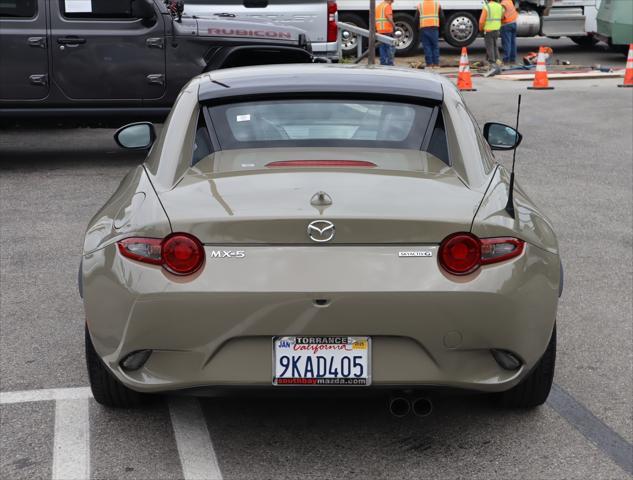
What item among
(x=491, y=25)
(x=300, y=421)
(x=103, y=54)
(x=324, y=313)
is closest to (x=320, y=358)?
(x=324, y=313)

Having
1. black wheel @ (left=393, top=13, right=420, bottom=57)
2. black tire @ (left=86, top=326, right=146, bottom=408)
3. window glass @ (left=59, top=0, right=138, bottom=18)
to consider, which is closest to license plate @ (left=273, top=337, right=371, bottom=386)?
black tire @ (left=86, top=326, right=146, bottom=408)

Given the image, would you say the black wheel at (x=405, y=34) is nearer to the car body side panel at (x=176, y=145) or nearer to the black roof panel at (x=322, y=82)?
the black roof panel at (x=322, y=82)

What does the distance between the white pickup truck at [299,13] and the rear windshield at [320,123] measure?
40.8ft

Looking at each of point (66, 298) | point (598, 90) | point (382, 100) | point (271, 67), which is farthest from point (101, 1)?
point (598, 90)

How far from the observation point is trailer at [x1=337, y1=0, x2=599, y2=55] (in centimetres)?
2430

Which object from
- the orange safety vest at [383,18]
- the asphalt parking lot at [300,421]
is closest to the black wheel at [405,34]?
the orange safety vest at [383,18]

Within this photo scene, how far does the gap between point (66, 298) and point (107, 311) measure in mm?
2626

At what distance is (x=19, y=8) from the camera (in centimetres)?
1114

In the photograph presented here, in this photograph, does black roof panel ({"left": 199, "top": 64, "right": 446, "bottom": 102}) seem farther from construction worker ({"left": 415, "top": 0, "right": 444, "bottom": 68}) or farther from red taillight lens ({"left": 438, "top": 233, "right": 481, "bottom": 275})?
construction worker ({"left": 415, "top": 0, "right": 444, "bottom": 68})

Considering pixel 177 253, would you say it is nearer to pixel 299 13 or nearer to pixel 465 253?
pixel 465 253

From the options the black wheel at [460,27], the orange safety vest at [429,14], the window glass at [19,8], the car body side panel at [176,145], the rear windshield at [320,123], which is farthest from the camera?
the black wheel at [460,27]

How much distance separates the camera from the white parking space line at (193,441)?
13.6ft

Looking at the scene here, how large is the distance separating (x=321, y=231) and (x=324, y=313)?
0.94 ft

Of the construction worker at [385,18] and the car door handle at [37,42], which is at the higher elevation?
the car door handle at [37,42]
